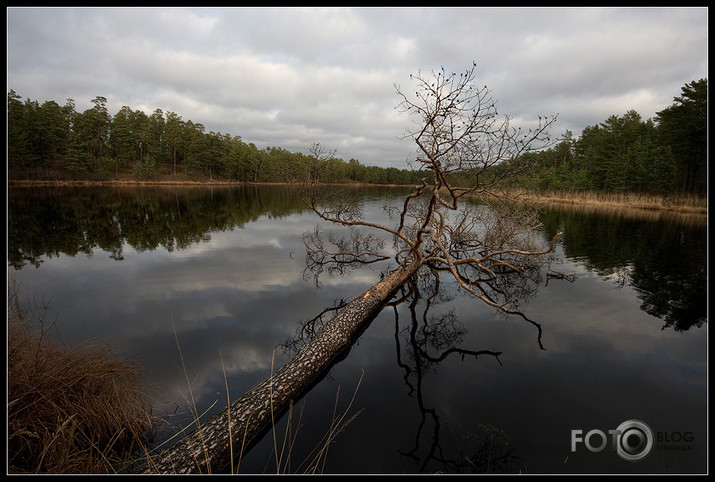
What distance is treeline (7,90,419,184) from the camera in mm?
54281

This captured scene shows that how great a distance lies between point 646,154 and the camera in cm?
3634

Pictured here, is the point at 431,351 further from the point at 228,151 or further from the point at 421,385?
the point at 228,151

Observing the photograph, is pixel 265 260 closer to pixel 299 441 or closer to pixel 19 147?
pixel 299 441

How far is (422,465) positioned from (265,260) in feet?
41.7

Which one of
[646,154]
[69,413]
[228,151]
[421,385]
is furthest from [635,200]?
[228,151]

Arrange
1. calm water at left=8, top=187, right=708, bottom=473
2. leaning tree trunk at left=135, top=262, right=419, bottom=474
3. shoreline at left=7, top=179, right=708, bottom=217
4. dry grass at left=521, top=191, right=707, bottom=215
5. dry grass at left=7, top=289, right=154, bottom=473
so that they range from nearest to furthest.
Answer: dry grass at left=7, top=289, right=154, bottom=473, leaning tree trunk at left=135, top=262, right=419, bottom=474, calm water at left=8, top=187, right=708, bottom=473, dry grass at left=521, top=191, right=707, bottom=215, shoreline at left=7, top=179, right=708, bottom=217

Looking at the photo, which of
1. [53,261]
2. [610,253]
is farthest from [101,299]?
[610,253]

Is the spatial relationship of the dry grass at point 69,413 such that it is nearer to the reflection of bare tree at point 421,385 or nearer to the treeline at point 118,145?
the reflection of bare tree at point 421,385

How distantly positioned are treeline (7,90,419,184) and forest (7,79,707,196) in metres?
0.20

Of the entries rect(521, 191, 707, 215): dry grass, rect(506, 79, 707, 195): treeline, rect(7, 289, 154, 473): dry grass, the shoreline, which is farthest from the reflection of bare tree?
rect(521, 191, 707, 215): dry grass

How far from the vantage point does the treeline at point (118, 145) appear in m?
54.3

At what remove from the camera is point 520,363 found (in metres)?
6.23

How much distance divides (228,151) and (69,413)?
96762mm

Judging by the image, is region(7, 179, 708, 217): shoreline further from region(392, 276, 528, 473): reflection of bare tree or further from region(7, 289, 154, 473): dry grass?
region(7, 289, 154, 473): dry grass
